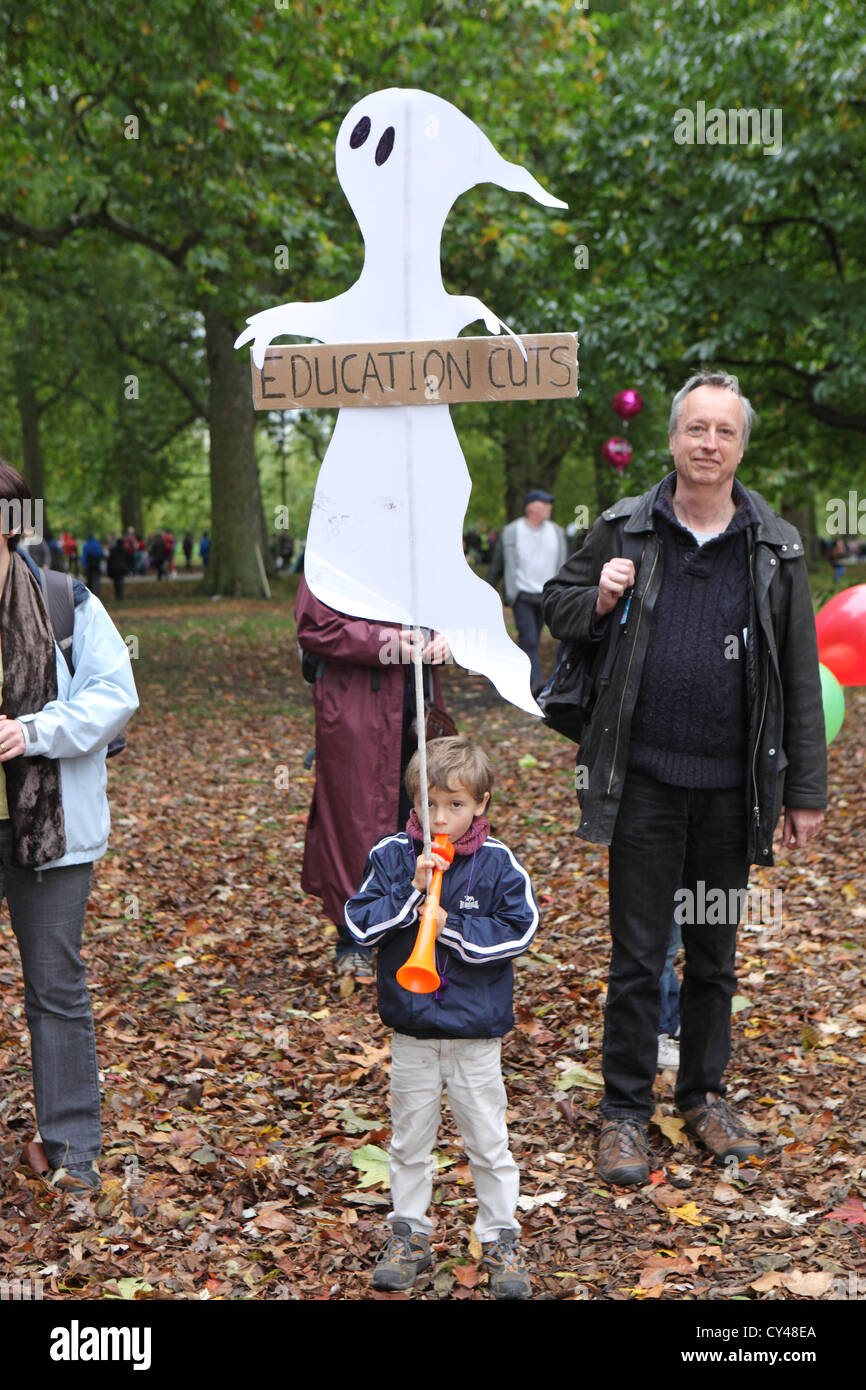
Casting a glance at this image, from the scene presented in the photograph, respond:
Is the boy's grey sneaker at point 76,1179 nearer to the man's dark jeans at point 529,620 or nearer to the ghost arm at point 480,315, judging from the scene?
the ghost arm at point 480,315

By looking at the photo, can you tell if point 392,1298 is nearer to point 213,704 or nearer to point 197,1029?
point 197,1029

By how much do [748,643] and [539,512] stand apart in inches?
334

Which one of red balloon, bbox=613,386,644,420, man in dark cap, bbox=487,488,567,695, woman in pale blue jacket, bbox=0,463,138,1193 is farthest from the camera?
red balloon, bbox=613,386,644,420

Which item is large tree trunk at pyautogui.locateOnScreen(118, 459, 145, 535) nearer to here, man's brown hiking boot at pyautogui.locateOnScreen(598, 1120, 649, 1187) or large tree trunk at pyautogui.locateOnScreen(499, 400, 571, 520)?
large tree trunk at pyautogui.locateOnScreen(499, 400, 571, 520)

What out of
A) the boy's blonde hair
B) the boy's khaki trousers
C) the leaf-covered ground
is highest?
the boy's blonde hair

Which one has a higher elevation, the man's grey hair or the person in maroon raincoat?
the man's grey hair

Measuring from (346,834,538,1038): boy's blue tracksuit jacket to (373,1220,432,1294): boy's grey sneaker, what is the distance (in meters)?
0.56

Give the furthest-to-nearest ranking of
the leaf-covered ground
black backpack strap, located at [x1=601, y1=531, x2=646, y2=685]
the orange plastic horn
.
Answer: black backpack strap, located at [x1=601, y1=531, x2=646, y2=685] < the leaf-covered ground < the orange plastic horn

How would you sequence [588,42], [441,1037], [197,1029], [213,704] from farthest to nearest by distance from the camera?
[588,42] → [213,704] → [197,1029] → [441,1037]

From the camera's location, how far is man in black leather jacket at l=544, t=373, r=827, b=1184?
12.5 ft

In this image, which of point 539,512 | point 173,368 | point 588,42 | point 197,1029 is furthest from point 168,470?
point 197,1029

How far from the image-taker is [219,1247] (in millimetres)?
3652

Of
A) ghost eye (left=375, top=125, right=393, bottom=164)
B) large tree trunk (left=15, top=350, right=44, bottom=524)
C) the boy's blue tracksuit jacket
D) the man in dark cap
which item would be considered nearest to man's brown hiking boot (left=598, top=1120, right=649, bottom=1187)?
the boy's blue tracksuit jacket

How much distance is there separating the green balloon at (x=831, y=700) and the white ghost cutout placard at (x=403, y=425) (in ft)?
8.03
